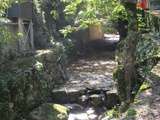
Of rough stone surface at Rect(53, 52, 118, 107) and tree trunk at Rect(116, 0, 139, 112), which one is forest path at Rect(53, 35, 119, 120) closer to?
rough stone surface at Rect(53, 52, 118, 107)

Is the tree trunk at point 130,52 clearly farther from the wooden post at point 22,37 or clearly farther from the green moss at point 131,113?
the wooden post at point 22,37

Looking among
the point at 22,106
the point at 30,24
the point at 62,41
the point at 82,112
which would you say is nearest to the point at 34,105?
the point at 22,106

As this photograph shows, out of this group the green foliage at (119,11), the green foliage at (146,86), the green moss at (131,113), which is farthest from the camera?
the green foliage at (119,11)

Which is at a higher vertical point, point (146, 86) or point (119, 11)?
point (119, 11)

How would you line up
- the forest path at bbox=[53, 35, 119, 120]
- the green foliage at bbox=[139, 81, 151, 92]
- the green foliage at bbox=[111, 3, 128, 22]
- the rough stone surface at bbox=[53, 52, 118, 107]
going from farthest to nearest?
the rough stone surface at bbox=[53, 52, 118, 107] < the forest path at bbox=[53, 35, 119, 120] < the green foliage at bbox=[111, 3, 128, 22] < the green foliage at bbox=[139, 81, 151, 92]

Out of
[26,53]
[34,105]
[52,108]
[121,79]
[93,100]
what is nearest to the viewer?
[121,79]

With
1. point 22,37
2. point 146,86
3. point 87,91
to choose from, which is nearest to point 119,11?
point 146,86

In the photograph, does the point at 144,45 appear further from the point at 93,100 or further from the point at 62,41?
the point at 62,41

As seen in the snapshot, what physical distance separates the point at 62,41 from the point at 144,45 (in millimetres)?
12547

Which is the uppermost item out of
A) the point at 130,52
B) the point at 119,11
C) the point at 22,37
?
the point at 119,11

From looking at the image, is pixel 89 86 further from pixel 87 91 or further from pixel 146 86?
pixel 146 86

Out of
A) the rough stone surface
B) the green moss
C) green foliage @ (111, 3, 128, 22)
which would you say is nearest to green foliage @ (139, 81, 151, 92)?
the green moss

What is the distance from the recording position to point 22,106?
1181cm

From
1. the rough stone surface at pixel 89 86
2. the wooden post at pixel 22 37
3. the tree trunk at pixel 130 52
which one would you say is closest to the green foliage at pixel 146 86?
the tree trunk at pixel 130 52
